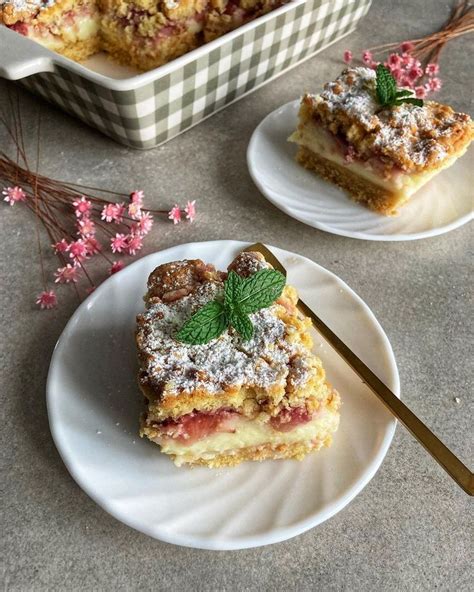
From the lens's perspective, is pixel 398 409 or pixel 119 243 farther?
pixel 119 243

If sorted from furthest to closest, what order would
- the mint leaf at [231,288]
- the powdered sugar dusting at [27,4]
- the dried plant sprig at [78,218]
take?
the powdered sugar dusting at [27,4] → the dried plant sprig at [78,218] → the mint leaf at [231,288]

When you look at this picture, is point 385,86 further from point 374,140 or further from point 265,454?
point 265,454

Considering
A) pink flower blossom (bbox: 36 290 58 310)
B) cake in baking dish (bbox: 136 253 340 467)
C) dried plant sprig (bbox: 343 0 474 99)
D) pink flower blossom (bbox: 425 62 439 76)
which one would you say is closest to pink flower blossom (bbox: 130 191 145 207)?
pink flower blossom (bbox: 36 290 58 310)

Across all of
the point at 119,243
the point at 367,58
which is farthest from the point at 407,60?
the point at 119,243

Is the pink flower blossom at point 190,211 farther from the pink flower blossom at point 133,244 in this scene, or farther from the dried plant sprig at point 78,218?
the pink flower blossom at point 133,244

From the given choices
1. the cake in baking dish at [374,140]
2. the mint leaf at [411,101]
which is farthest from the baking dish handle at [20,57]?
the mint leaf at [411,101]

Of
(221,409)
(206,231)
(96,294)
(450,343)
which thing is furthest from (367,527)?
(206,231)
